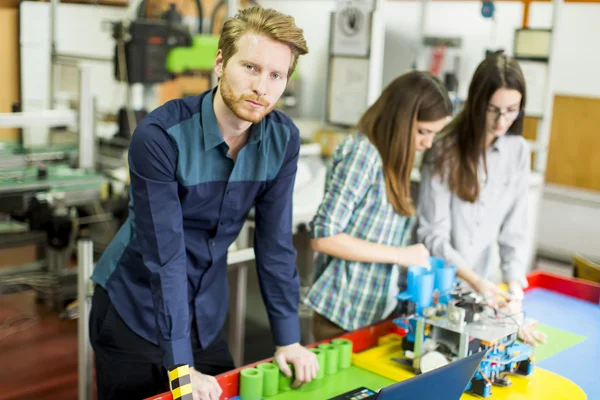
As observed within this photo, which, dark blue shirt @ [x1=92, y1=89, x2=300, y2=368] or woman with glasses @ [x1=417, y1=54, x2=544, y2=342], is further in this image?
woman with glasses @ [x1=417, y1=54, x2=544, y2=342]

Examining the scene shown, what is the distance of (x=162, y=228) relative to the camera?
1.41 meters

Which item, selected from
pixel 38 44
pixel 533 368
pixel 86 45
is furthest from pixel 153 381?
pixel 86 45

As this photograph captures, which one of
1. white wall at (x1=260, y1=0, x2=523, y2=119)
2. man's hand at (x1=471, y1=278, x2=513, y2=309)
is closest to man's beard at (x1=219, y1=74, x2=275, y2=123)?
man's hand at (x1=471, y1=278, x2=513, y2=309)

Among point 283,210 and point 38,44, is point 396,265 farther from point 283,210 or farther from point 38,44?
point 38,44

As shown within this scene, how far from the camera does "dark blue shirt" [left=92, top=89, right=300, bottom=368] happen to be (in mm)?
1417

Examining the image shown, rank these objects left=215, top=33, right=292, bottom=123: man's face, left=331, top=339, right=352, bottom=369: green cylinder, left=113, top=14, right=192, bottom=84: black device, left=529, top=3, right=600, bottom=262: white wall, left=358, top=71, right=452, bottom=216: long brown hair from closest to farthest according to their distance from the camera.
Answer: left=215, top=33, right=292, bottom=123: man's face, left=331, top=339, right=352, bottom=369: green cylinder, left=358, top=71, right=452, bottom=216: long brown hair, left=113, top=14, right=192, bottom=84: black device, left=529, top=3, right=600, bottom=262: white wall

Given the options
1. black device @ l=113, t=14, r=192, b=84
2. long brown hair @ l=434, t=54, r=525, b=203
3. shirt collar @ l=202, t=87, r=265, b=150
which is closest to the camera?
shirt collar @ l=202, t=87, r=265, b=150

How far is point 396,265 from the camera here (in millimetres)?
2006

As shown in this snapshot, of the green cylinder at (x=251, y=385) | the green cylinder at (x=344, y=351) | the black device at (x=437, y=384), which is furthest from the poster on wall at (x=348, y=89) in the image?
the black device at (x=437, y=384)

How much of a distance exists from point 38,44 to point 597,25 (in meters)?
3.80

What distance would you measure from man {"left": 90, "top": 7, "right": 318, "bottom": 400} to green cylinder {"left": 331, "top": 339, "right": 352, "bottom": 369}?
4.7 inches

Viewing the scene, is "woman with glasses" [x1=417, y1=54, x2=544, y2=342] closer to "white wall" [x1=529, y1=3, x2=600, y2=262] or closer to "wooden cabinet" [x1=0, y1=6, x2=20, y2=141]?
"white wall" [x1=529, y1=3, x2=600, y2=262]

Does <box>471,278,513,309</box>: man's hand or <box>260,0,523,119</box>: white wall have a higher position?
<box>260,0,523,119</box>: white wall

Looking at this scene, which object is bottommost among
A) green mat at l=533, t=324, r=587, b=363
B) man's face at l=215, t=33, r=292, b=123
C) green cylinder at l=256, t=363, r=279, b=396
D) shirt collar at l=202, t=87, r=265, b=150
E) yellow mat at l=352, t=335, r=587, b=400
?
green mat at l=533, t=324, r=587, b=363
